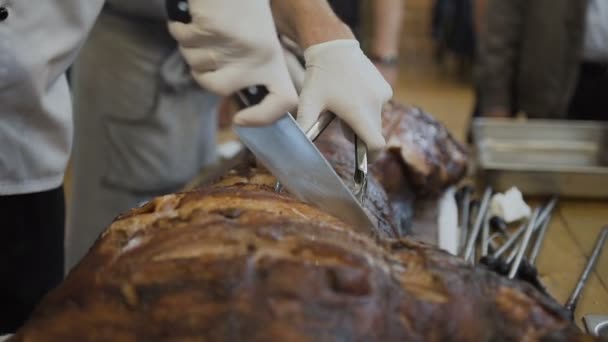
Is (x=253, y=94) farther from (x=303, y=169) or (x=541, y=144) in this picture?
(x=541, y=144)

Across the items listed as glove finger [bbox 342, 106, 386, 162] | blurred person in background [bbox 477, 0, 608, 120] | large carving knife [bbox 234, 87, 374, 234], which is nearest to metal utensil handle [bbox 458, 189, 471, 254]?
glove finger [bbox 342, 106, 386, 162]

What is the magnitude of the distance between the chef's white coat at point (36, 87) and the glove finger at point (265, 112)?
0.34 metres

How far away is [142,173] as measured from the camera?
210 centimetres

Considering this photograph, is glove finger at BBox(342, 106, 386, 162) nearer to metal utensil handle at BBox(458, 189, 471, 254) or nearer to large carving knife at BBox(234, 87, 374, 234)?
large carving knife at BBox(234, 87, 374, 234)

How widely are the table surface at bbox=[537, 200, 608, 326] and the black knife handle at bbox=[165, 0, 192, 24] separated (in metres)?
0.77

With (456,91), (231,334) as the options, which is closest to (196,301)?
(231,334)

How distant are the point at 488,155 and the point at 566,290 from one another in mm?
664

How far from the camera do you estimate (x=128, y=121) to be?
6.73 feet

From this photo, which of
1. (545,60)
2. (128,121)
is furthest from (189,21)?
(545,60)

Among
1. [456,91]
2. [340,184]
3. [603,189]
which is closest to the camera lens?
[340,184]

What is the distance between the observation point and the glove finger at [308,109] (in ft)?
3.41

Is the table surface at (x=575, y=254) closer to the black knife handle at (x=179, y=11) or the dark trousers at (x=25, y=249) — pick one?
the black knife handle at (x=179, y=11)

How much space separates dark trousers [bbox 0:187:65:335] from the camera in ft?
4.01

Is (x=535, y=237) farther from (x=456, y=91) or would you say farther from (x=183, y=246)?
(x=456, y=91)
